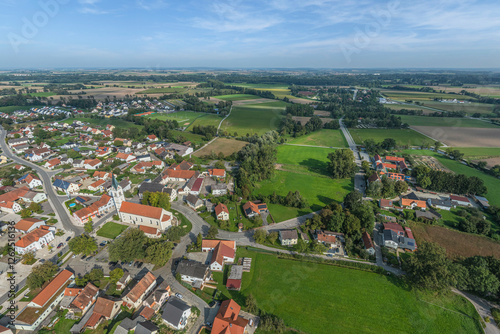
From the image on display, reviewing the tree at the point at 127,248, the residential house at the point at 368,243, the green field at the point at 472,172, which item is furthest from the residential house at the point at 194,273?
the green field at the point at 472,172

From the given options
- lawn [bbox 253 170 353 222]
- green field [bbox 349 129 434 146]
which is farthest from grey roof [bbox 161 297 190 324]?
green field [bbox 349 129 434 146]

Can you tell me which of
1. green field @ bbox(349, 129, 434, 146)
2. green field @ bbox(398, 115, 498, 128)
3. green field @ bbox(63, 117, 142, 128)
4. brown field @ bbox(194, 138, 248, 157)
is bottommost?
brown field @ bbox(194, 138, 248, 157)

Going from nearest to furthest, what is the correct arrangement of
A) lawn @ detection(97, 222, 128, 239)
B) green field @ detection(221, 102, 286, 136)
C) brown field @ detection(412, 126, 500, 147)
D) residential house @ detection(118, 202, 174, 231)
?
lawn @ detection(97, 222, 128, 239)
residential house @ detection(118, 202, 174, 231)
brown field @ detection(412, 126, 500, 147)
green field @ detection(221, 102, 286, 136)

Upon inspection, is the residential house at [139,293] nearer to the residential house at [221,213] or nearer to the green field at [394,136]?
the residential house at [221,213]

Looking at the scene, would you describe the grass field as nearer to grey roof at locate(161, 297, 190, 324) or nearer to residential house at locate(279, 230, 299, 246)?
residential house at locate(279, 230, 299, 246)

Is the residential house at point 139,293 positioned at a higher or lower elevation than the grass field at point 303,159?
lower

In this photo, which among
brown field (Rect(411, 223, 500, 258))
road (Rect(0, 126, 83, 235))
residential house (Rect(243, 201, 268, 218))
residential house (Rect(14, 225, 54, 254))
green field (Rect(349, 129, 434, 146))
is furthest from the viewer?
green field (Rect(349, 129, 434, 146))

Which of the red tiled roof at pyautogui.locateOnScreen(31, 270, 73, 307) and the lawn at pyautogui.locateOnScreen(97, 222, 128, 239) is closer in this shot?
the red tiled roof at pyautogui.locateOnScreen(31, 270, 73, 307)
